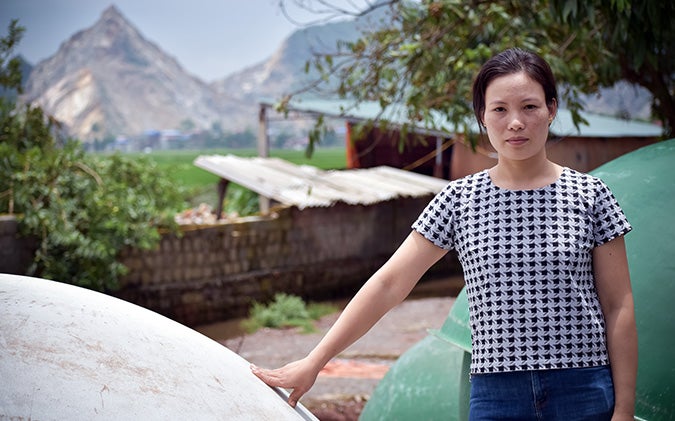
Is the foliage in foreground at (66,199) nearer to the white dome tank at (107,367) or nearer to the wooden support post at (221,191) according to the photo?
the wooden support post at (221,191)

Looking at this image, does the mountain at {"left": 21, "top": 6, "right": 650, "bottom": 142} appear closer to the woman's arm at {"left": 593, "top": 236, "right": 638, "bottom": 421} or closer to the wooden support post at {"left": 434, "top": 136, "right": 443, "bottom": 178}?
the wooden support post at {"left": 434, "top": 136, "right": 443, "bottom": 178}

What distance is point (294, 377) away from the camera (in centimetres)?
181

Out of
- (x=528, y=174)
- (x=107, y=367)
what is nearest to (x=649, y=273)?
(x=528, y=174)

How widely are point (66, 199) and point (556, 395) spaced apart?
7.30 m

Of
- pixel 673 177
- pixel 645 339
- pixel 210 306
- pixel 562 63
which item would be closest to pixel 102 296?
pixel 645 339

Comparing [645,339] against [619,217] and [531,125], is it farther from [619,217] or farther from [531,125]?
[531,125]

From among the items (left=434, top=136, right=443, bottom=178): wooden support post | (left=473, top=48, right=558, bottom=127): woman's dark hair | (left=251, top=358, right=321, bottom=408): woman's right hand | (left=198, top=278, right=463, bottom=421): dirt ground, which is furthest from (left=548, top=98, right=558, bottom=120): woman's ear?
(left=434, top=136, right=443, bottom=178): wooden support post

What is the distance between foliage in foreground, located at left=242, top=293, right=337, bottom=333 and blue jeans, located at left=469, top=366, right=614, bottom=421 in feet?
26.0

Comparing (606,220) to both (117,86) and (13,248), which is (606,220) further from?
(117,86)

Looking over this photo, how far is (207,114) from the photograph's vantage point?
62469 mm

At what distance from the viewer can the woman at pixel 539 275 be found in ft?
5.45

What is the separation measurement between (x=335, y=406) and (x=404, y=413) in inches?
106

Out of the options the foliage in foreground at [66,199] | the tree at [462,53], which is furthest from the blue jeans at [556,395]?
the foliage in foreground at [66,199]

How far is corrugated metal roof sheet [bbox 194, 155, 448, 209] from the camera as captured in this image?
37.4 feet
